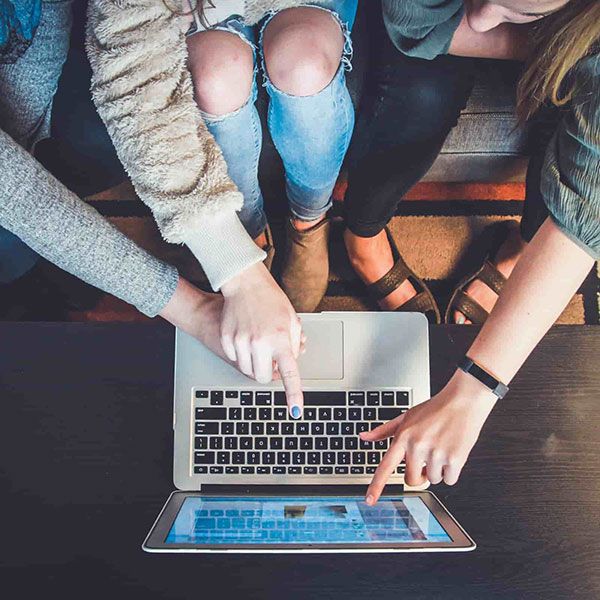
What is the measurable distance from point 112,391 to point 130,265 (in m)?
0.16

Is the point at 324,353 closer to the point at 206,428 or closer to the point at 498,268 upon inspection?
the point at 206,428

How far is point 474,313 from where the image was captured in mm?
1234

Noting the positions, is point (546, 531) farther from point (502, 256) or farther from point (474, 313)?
point (502, 256)

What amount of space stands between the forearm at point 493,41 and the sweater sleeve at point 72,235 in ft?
1.77

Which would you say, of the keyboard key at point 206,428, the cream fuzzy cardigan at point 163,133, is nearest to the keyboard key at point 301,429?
the keyboard key at point 206,428

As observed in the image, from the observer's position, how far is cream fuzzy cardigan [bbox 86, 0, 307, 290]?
756 mm

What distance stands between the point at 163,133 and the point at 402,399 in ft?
1.44

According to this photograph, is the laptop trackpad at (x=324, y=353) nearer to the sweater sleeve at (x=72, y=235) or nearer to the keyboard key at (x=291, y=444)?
the keyboard key at (x=291, y=444)

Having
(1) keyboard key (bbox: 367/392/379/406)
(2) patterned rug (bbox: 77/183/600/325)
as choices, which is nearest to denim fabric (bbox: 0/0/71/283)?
(2) patterned rug (bbox: 77/183/600/325)

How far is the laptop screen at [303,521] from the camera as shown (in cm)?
68

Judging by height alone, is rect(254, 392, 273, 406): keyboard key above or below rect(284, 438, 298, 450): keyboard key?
above

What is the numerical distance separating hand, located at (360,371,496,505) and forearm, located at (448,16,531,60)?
495mm

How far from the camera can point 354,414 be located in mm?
800

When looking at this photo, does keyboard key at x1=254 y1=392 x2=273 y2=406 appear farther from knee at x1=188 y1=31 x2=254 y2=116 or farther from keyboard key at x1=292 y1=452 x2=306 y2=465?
knee at x1=188 y1=31 x2=254 y2=116
